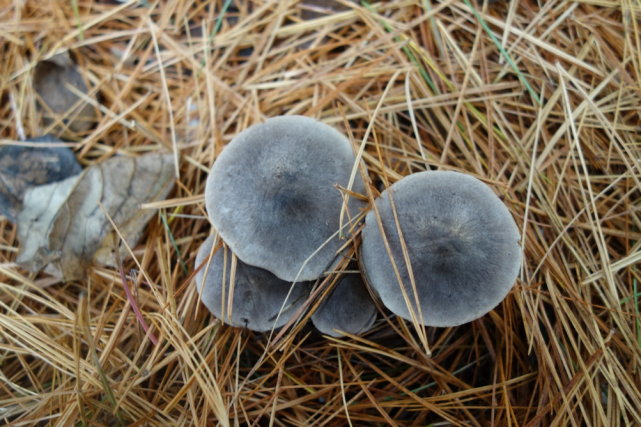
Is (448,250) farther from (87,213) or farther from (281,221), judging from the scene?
(87,213)

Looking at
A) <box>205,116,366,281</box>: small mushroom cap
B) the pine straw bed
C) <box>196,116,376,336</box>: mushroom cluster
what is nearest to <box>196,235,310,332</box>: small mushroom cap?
<box>196,116,376,336</box>: mushroom cluster

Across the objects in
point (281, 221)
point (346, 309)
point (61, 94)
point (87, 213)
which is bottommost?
point (346, 309)

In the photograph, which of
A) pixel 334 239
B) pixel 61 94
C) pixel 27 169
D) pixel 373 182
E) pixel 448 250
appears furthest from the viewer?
pixel 61 94

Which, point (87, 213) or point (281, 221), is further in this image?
point (87, 213)

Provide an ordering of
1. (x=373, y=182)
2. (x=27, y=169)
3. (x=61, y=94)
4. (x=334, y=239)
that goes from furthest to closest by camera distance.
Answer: (x=61, y=94) < (x=27, y=169) < (x=373, y=182) < (x=334, y=239)

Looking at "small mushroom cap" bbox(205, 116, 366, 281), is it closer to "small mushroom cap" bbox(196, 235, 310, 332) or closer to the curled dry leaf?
"small mushroom cap" bbox(196, 235, 310, 332)

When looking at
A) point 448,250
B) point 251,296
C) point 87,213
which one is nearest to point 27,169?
point 87,213

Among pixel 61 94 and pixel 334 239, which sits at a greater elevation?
pixel 61 94

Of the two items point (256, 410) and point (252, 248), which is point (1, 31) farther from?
point (256, 410)
